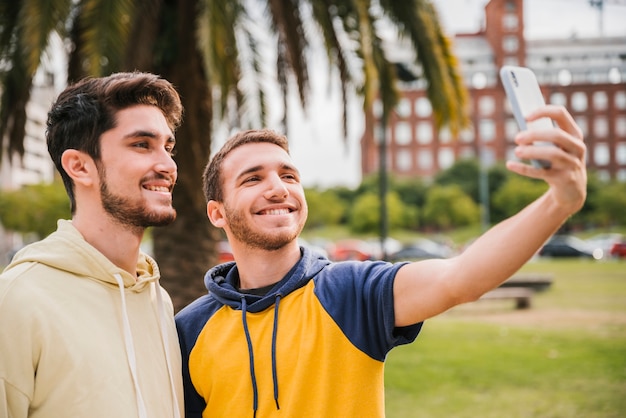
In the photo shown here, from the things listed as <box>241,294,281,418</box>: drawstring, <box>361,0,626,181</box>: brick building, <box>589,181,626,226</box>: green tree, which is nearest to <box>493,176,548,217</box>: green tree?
<box>589,181,626,226</box>: green tree

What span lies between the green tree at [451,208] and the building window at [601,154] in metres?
24.6

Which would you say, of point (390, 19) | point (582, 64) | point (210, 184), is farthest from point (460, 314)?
point (582, 64)

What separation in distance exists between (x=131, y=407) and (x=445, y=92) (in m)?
5.41

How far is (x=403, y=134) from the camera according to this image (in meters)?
75.5

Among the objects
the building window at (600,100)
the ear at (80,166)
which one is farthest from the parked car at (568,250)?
the ear at (80,166)

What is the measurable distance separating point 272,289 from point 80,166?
811 millimetres

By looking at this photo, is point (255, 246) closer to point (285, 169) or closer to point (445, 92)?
point (285, 169)

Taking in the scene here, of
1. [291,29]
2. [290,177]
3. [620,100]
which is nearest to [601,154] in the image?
[620,100]

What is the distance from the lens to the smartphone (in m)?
1.53

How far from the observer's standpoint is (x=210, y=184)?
2.72 meters

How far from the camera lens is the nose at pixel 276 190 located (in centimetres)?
245

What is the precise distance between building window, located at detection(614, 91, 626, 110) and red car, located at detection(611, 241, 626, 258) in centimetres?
4227

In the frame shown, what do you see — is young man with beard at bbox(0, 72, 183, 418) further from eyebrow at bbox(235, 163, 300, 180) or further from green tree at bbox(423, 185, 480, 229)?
green tree at bbox(423, 185, 480, 229)

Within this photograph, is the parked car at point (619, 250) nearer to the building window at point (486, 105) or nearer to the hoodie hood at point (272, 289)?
the hoodie hood at point (272, 289)
